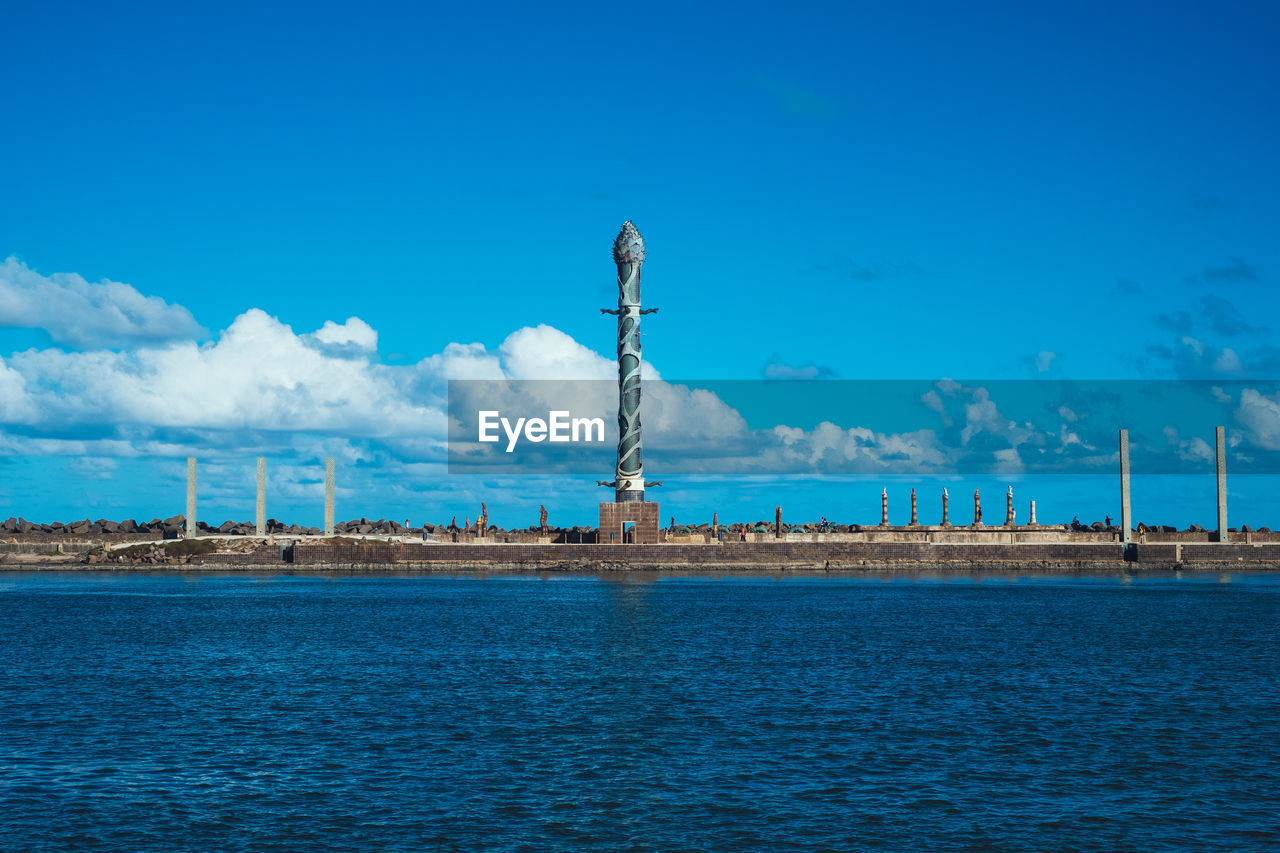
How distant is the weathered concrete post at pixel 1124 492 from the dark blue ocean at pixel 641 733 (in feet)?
112

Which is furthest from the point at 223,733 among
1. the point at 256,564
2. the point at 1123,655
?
the point at 256,564

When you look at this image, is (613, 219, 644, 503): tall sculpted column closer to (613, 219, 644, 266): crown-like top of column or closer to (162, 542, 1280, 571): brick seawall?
(613, 219, 644, 266): crown-like top of column

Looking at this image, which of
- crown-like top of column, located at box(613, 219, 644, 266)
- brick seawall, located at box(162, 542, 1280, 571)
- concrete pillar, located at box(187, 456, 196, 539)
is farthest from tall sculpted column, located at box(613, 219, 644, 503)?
concrete pillar, located at box(187, 456, 196, 539)

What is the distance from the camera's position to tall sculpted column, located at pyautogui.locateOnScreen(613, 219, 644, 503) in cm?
7956

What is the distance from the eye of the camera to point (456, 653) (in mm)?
37562

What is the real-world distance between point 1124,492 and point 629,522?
35.6 m

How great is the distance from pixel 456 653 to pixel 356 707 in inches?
401

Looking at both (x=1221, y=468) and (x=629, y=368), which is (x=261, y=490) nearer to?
(x=629, y=368)

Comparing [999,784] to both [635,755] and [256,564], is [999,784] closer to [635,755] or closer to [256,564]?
[635,755]

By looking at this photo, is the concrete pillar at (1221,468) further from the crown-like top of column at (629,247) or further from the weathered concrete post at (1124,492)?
the crown-like top of column at (629,247)

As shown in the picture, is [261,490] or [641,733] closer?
[641,733]

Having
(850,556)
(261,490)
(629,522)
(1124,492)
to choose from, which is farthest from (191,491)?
(1124,492)

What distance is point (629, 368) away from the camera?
8025cm

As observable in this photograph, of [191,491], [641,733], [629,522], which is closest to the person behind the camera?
[641,733]
